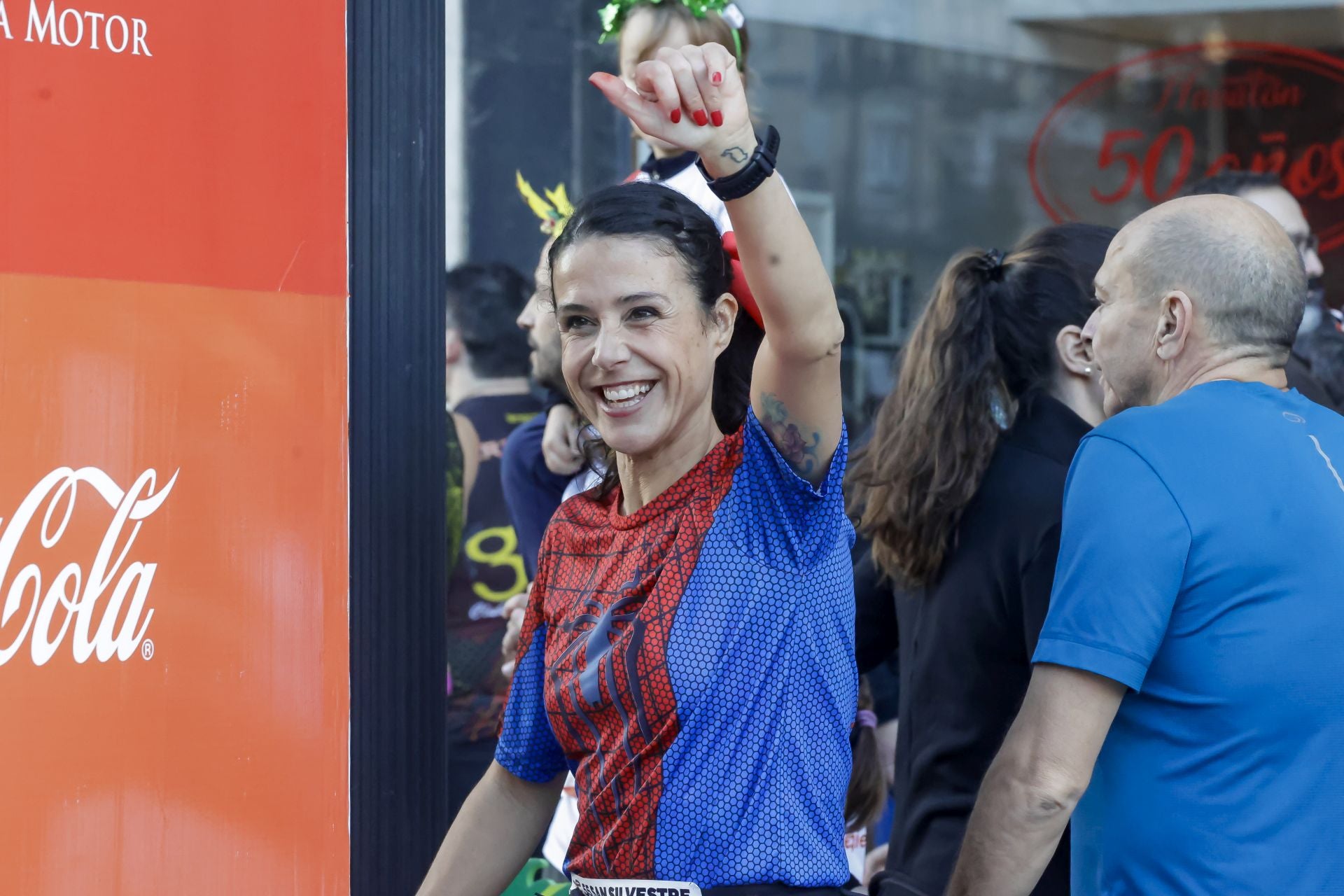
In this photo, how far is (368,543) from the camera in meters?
2.44

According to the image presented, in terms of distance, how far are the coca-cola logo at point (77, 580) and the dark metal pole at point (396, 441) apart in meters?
0.36

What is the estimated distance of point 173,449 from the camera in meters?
2.19

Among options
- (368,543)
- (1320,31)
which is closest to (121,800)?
(368,543)

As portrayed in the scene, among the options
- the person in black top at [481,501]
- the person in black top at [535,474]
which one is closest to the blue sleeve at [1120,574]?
the person in black top at [535,474]

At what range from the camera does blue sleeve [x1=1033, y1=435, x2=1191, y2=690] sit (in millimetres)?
1929

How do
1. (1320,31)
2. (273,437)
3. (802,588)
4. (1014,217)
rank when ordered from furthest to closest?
(1014,217) → (1320,31) → (273,437) → (802,588)

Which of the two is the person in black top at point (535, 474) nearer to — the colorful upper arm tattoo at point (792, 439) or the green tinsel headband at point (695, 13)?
the green tinsel headband at point (695, 13)

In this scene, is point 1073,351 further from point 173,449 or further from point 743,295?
point 173,449

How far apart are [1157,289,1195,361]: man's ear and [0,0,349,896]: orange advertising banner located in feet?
3.92

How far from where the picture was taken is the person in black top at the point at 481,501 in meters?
4.78

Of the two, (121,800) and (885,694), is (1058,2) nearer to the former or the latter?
(885,694)

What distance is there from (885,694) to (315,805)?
209 centimetres

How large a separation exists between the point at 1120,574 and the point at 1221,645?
0.15m

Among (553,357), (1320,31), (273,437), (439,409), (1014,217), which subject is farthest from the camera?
(1014,217)
